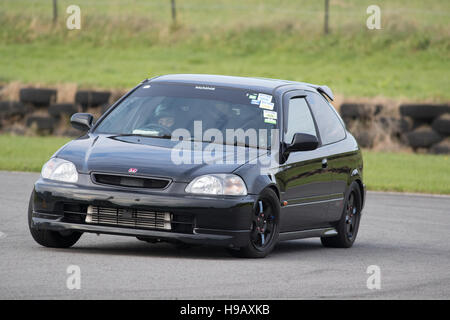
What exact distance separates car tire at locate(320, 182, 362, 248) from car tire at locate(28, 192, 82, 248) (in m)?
2.99

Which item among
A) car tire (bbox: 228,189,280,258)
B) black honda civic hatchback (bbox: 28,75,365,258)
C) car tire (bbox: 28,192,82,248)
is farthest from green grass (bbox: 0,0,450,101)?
car tire (bbox: 228,189,280,258)

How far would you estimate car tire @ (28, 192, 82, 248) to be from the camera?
32.7 feet

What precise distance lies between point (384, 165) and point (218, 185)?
1355cm

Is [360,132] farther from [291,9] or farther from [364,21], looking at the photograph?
[291,9]

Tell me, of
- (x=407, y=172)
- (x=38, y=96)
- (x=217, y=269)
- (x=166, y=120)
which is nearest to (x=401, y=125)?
(x=407, y=172)

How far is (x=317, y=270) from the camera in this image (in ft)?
31.1

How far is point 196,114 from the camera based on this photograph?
34.9 ft

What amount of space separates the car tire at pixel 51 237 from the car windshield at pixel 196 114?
110 cm

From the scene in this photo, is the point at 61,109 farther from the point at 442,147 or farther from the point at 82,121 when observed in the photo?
the point at 82,121

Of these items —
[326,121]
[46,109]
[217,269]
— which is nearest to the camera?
[217,269]
